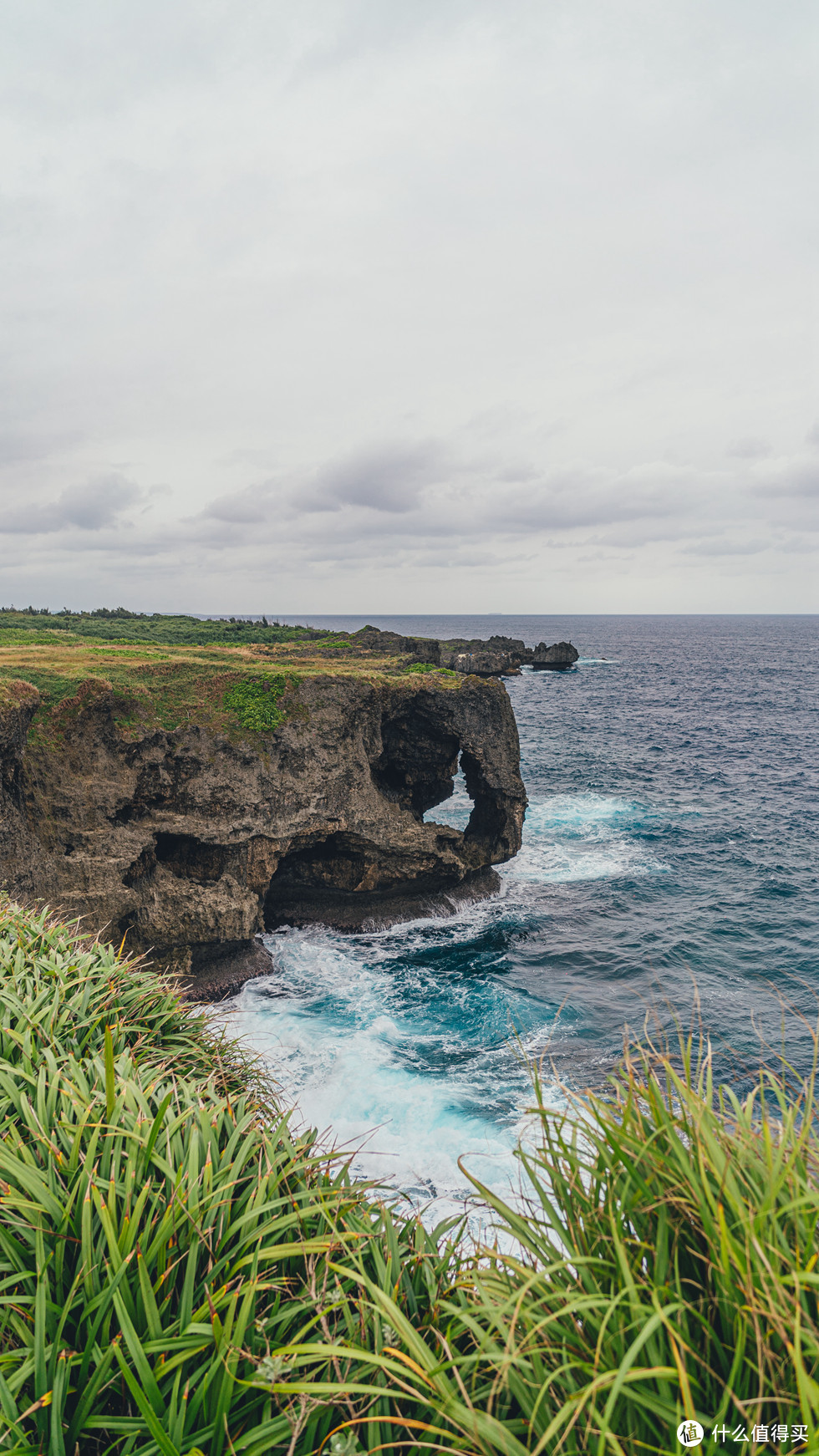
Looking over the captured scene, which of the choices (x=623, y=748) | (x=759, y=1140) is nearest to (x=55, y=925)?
(x=759, y=1140)

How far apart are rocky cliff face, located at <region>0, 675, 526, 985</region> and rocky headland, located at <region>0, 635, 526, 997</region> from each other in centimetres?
5

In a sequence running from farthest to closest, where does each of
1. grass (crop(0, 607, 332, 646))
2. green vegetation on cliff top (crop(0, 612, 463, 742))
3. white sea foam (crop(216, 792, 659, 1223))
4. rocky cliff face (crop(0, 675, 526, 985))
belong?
grass (crop(0, 607, 332, 646)) → green vegetation on cliff top (crop(0, 612, 463, 742)) → rocky cliff face (crop(0, 675, 526, 985)) → white sea foam (crop(216, 792, 659, 1223))

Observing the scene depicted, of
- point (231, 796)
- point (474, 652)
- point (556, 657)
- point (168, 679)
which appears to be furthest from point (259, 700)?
point (556, 657)

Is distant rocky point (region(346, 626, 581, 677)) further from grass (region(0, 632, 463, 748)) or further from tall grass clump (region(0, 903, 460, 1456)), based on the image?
tall grass clump (region(0, 903, 460, 1456))

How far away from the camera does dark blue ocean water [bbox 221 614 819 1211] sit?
1467cm

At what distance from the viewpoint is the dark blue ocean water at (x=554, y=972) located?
48.1 ft

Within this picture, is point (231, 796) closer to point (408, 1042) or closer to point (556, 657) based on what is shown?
point (408, 1042)

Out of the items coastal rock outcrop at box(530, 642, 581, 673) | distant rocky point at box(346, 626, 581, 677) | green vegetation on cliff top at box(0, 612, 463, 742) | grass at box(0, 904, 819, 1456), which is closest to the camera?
grass at box(0, 904, 819, 1456)

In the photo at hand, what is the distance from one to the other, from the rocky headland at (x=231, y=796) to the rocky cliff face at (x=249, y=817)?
5 cm

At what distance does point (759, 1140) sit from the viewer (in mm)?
3746

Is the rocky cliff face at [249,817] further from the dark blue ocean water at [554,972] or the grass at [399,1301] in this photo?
the grass at [399,1301]

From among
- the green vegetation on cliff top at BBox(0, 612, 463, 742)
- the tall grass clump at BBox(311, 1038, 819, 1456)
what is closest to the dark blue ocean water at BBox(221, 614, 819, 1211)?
the tall grass clump at BBox(311, 1038, 819, 1456)

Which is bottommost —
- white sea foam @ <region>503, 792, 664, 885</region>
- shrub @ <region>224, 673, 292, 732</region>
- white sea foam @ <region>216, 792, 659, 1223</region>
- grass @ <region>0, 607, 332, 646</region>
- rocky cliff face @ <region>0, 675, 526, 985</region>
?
white sea foam @ <region>216, 792, 659, 1223</region>

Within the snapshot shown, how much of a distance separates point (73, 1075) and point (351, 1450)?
3190 mm
